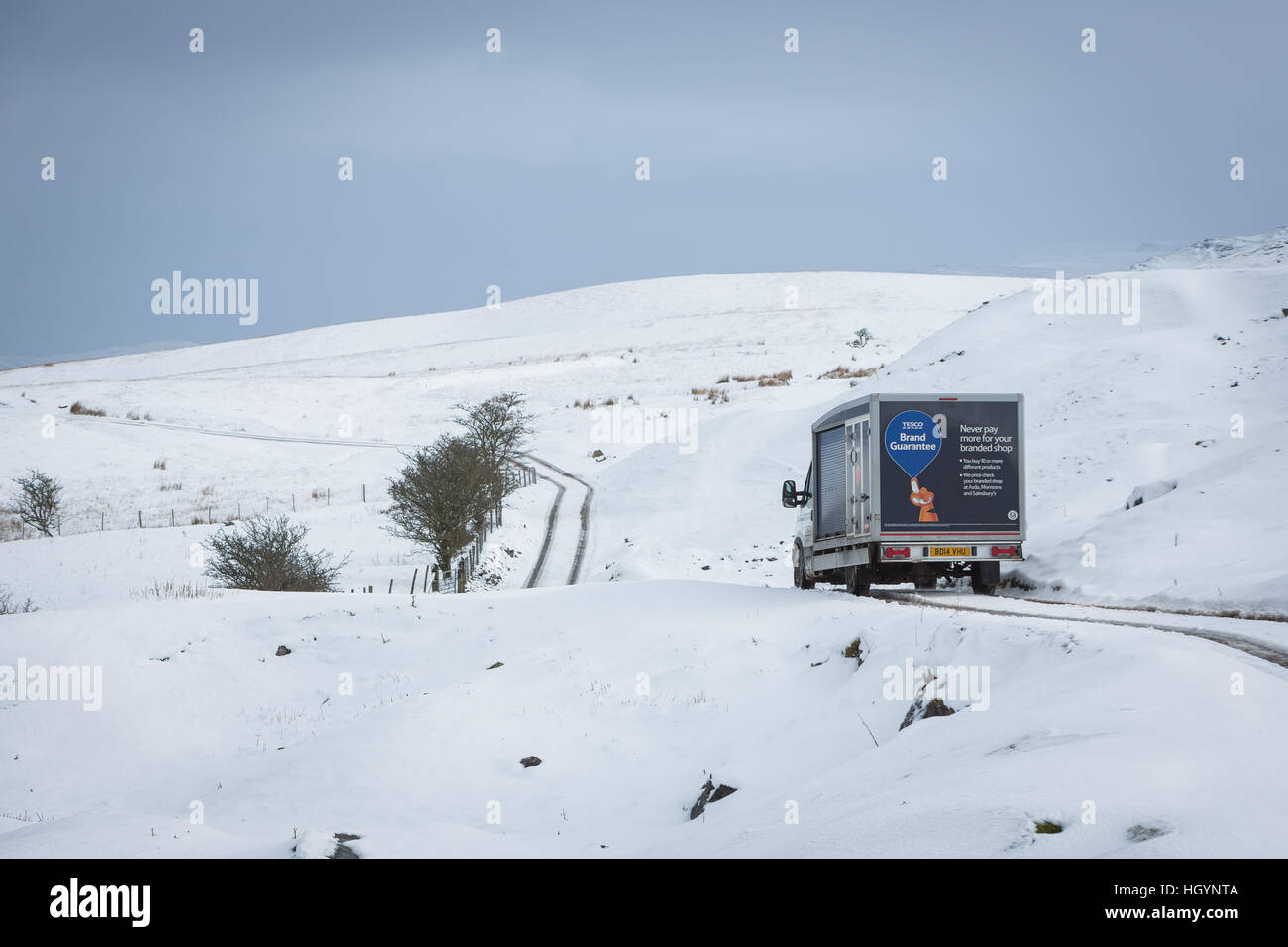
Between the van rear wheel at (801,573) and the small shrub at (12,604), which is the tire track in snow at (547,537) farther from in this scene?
the small shrub at (12,604)

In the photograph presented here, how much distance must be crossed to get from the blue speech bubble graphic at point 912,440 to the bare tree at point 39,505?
4737cm

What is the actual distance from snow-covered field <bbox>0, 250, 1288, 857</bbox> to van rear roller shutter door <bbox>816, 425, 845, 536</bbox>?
1959 millimetres

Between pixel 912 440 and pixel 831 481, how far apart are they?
280 centimetres

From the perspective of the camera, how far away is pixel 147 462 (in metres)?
66.9

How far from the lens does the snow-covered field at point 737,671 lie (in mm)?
7574

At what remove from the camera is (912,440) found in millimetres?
19359

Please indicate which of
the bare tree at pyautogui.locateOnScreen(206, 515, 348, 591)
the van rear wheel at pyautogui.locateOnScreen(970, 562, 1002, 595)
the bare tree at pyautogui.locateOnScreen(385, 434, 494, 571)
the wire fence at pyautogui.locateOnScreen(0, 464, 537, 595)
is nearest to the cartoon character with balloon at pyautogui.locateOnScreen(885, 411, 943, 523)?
the van rear wheel at pyautogui.locateOnScreen(970, 562, 1002, 595)

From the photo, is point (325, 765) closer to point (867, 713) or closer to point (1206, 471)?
point (867, 713)

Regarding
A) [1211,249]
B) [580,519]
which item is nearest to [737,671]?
[580,519]

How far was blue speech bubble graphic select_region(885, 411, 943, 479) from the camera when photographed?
19.3 meters

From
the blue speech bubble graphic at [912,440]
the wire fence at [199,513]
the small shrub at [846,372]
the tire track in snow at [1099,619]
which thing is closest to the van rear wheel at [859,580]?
the tire track in snow at [1099,619]

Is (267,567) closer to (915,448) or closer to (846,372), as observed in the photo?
(915,448)
